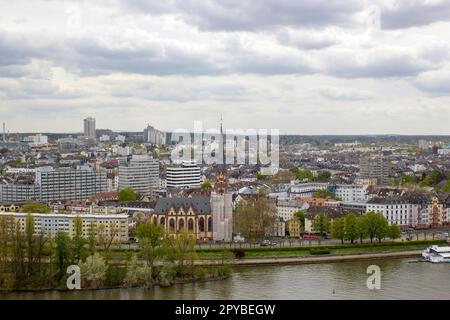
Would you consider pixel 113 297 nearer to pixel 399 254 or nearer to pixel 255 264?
pixel 255 264

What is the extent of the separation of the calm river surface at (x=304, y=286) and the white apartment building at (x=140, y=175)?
19635 millimetres

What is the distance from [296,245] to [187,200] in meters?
3.65

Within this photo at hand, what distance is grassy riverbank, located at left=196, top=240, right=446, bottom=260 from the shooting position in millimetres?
18781

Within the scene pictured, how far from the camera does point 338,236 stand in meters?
20.9

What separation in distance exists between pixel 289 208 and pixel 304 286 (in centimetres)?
1134

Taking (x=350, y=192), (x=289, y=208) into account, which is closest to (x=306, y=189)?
(x=350, y=192)

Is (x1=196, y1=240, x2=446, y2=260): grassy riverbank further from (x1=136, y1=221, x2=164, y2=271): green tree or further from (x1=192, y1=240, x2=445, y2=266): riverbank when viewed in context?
(x1=136, y1=221, x2=164, y2=271): green tree

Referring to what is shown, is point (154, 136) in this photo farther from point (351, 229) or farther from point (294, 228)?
point (351, 229)

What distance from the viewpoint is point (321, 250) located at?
19297 millimetres

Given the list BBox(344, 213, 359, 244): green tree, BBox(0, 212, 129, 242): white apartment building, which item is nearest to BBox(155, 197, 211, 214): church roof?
BBox(0, 212, 129, 242): white apartment building

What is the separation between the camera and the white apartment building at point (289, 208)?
25.6 metres

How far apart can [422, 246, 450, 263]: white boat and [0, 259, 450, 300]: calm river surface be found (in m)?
0.84
